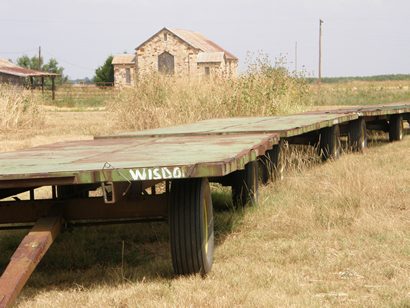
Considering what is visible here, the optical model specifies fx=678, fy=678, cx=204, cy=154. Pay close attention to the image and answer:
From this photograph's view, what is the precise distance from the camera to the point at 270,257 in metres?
4.96

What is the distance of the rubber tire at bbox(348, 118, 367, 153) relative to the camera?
11.5 meters

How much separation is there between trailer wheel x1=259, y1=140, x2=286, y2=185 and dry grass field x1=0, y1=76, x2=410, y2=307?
0.15 meters

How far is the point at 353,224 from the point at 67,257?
7.85ft

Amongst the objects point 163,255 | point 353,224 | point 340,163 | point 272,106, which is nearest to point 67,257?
point 163,255

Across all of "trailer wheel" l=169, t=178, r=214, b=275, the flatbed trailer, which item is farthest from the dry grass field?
the flatbed trailer

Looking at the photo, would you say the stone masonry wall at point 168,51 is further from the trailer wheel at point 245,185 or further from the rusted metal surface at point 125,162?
the rusted metal surface at point 125,162

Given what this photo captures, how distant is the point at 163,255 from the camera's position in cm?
517

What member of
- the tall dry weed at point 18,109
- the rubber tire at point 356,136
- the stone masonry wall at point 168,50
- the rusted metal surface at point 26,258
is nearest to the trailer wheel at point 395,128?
the rubber tire at point 356,136

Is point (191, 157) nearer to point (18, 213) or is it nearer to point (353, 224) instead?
point (18, 213)

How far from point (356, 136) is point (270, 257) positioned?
692cm

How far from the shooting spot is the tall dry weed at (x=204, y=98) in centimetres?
1342

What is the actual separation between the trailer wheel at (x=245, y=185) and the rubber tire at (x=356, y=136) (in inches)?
209

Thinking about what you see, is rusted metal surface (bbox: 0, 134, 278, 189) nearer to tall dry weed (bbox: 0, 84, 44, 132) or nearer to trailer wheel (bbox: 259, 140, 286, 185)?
trailer wheel (bbox: 259, 140, 286, 185)

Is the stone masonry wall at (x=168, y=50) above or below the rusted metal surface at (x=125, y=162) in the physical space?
above
